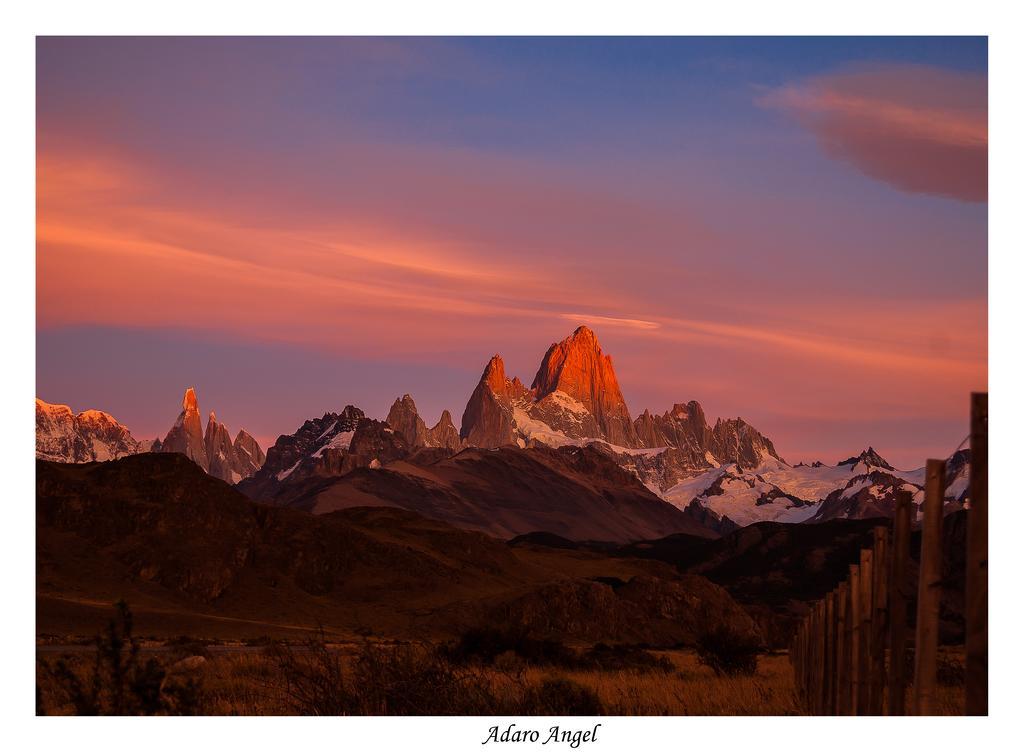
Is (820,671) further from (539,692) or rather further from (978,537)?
(978,537)

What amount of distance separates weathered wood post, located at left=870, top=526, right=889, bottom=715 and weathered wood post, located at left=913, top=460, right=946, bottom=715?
2.39 metres

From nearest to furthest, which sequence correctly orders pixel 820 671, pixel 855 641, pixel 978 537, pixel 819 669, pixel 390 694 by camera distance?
pixel 978 537 < pixel 855 641 < pixel 390 694 < pixel 820 671 < pixel 819 669

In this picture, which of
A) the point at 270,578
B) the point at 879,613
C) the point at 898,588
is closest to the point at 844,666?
the point at 879,613

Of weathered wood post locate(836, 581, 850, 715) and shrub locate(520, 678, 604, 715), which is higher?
weathered wood post locate(836, 581, 850, 715)

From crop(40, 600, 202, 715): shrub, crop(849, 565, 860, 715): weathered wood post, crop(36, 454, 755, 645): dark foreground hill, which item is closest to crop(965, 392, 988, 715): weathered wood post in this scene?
crop(849, 565, 860, 715): weathered wood post

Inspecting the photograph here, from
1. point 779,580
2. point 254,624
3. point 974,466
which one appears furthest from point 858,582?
point 779,580

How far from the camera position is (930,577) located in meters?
12.2

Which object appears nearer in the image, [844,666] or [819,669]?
[844,666]

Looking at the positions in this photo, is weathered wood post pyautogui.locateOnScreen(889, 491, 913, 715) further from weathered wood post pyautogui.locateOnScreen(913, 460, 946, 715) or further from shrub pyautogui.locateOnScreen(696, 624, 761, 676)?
shrub pyautogui.locateOnScreen(696, 624, 761, 676)

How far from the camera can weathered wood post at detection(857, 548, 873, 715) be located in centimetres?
1612

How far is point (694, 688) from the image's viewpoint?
29625mm

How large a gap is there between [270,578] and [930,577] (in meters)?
90.8
